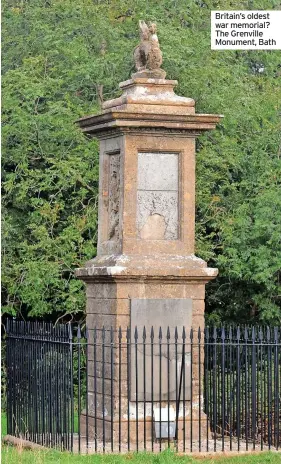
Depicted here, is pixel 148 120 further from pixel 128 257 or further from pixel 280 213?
pixel 280 213

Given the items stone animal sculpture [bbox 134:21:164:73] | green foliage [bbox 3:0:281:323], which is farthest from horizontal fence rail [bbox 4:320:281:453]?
green foliage [bbox 3:0:281:323]

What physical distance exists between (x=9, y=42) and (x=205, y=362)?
11.8m

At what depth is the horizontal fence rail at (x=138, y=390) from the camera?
13.4 metres

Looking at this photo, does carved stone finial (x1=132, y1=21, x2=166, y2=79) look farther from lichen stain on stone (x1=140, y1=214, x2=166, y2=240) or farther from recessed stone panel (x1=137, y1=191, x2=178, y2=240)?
lichen stain on stone (x1=140, y1=214, x2=166, y2=240)

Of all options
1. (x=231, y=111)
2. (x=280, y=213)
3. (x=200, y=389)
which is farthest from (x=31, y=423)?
(x=231, y=111)

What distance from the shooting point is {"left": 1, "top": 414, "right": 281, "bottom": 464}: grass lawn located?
39.9ft

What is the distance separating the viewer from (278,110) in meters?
24.3

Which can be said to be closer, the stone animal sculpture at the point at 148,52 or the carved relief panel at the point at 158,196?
the carved relief panel at the point at 158,196

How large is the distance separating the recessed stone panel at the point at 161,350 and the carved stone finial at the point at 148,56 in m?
2.65
